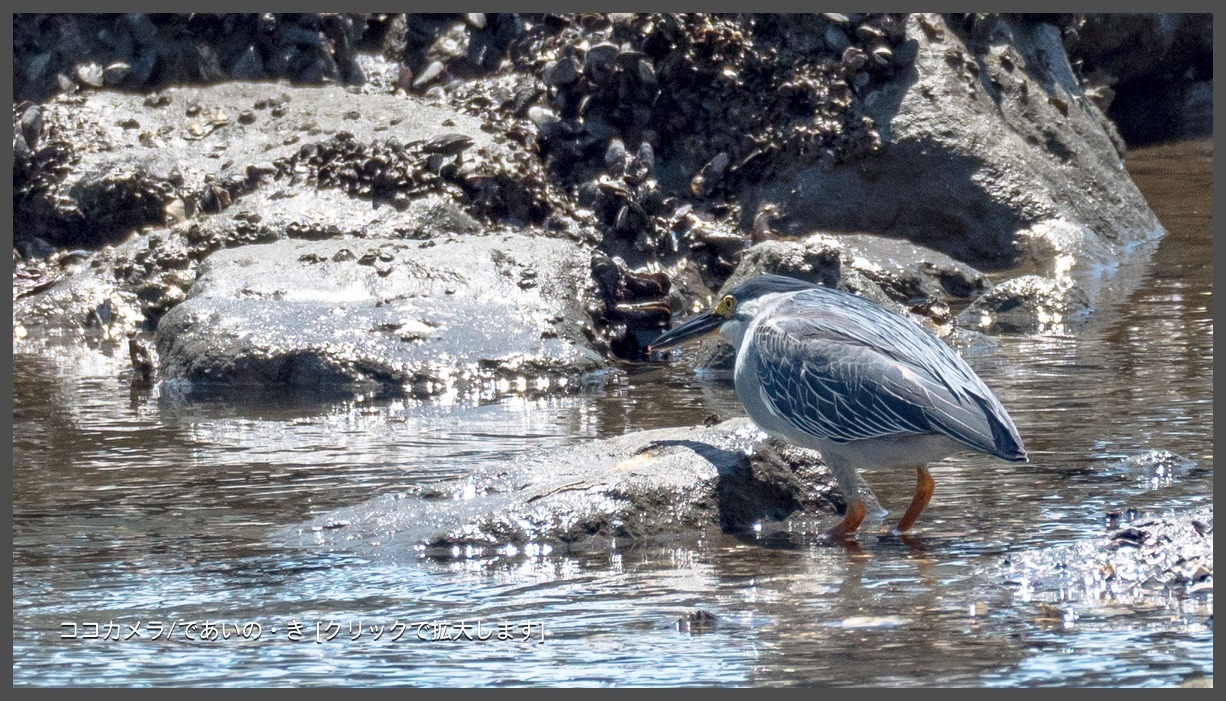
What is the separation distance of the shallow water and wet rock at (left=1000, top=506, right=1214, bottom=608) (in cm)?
6

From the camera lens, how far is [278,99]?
40.0 ft

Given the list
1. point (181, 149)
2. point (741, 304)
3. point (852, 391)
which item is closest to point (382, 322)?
point (741, 304)

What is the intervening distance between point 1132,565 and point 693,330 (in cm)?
257

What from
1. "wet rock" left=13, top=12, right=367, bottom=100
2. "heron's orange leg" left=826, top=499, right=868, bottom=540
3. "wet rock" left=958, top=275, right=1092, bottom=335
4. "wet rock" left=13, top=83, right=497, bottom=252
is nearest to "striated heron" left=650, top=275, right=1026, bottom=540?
"heron's orange leg" left=826, top=499, right=868, bottom=540

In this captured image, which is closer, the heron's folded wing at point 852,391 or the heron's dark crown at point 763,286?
the heron's folded wing at point 852,391

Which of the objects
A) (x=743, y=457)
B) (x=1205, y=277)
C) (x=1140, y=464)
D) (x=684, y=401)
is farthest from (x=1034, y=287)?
(x=743, y=457)

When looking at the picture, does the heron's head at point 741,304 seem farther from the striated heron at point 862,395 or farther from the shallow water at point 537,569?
the shallow water at point 537,569

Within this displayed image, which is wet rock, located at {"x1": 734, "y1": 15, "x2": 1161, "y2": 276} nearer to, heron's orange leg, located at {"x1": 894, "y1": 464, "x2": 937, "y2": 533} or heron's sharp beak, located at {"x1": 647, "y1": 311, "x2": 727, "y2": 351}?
heron's sharp beak, located at {"x1": 647, "y1": 311, "x2": 727, "y2": 351}

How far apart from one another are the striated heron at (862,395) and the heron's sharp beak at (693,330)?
502 millimetres

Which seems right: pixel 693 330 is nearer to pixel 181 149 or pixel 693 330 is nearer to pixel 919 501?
pixel 919 501

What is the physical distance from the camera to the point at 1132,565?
4578 millimetres

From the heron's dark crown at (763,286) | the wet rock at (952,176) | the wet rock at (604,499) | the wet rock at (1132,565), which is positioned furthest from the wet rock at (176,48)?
the wet rock at (1132,565)

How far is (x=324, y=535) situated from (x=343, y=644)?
1253mm

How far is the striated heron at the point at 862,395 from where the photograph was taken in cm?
542
